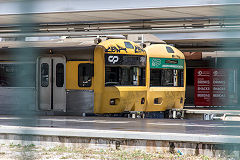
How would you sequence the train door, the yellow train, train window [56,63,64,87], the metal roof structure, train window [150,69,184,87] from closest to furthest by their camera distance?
the metal roof structure, the yellow train, the train door, train window [56,63,64,87], train window [150,69,184,87]

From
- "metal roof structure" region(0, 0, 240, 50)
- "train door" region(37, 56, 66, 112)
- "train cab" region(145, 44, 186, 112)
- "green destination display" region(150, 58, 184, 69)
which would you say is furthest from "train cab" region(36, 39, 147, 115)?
"green destination display" region(150, 58, 184, 69)

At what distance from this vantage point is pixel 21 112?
2.68 m

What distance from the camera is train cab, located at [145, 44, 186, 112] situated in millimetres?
17109

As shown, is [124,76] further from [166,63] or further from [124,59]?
[166,63]

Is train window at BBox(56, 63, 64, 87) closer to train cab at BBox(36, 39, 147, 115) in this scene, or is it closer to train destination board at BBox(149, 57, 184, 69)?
train cab at BBox(36, 39, 147, 115)

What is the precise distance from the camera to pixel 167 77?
707 inches

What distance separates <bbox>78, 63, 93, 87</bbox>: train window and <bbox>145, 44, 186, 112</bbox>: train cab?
2.70 metres

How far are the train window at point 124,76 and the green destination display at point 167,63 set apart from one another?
749 mm

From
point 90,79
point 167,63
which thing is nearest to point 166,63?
point 167,63

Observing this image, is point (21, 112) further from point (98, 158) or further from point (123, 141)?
point (123, 141)

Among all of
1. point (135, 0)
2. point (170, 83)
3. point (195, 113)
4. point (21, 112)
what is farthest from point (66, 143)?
point (195, 113)

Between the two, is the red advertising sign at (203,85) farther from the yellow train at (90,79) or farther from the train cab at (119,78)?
the yellow train at (90,79)

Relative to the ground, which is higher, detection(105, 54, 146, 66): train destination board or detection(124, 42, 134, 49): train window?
detection(124, 42, 134, 49): train window

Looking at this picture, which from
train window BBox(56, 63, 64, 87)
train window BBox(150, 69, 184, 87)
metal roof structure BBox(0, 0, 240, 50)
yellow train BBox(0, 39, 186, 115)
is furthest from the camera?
train window BBox(150, 69, 184, 87)
